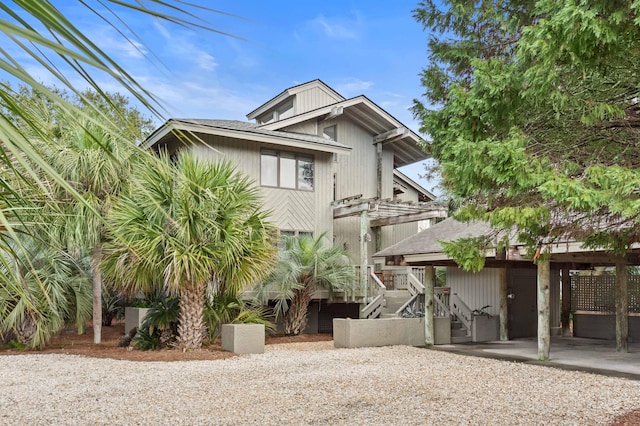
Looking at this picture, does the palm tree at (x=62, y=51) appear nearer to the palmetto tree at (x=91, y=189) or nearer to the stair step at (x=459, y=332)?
the palmetto tree at (x=91, y=189)

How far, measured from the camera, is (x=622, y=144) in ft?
17.8

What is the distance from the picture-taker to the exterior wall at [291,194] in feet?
57.9

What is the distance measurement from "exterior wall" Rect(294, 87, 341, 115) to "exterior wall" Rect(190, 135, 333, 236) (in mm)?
2486

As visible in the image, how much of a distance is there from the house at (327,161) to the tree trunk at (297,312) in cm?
107

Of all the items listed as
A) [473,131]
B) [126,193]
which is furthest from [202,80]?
[126,193]

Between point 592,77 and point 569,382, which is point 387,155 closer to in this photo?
point 569,382

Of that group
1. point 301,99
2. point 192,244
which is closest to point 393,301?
point 192,244

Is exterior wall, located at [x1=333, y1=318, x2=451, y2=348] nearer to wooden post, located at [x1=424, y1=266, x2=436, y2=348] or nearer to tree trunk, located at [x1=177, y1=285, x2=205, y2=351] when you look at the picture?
wooden post, located at [x1=424, y1=266, x2=436, y2=348]

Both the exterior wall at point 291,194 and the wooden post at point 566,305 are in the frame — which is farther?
the exterior wall at point 291,194

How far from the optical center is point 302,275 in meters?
16.0

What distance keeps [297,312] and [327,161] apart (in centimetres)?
553

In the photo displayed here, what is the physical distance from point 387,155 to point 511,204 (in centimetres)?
1653

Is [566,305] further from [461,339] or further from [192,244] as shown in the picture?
[192,244]

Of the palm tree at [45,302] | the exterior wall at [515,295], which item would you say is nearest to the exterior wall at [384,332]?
the exterior wall at [515,295]
